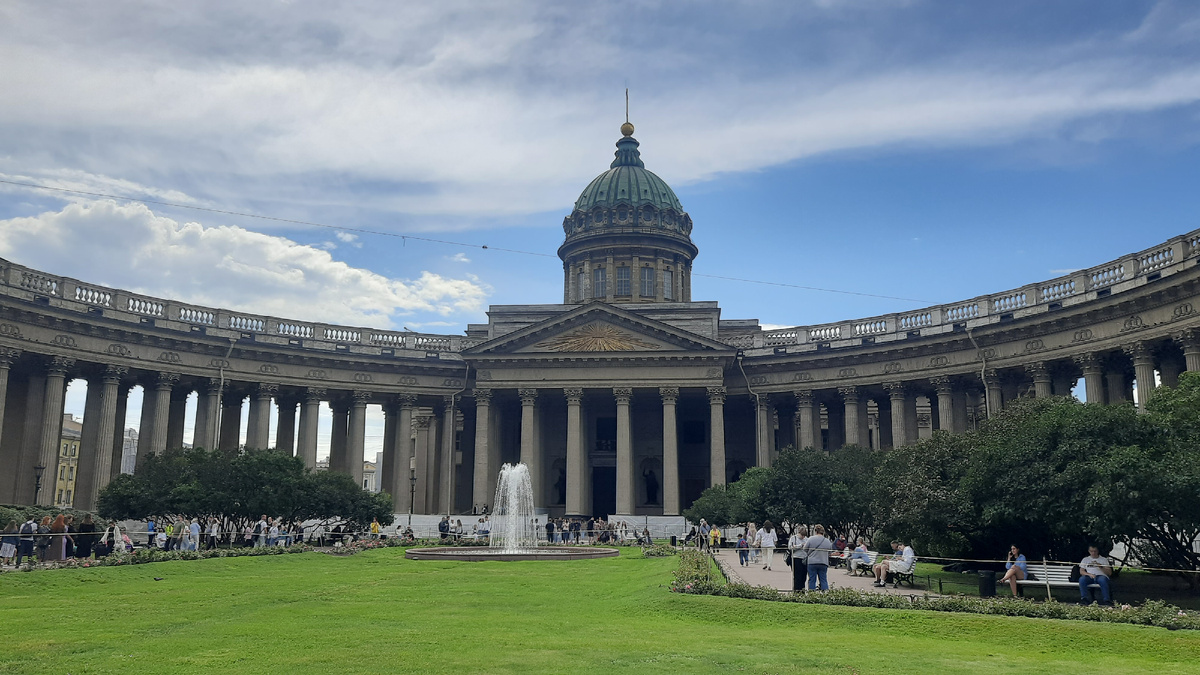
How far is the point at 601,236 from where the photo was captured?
81625mm

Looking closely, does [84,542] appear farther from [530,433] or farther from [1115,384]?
[1115,384]

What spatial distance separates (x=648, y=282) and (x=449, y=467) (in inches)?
980

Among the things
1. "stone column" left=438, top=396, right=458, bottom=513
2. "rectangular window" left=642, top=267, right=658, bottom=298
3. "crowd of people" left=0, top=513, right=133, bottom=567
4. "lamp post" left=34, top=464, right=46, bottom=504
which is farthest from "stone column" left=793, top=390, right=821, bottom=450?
"lamp post" left=34, top=464, right=46, bottom=504

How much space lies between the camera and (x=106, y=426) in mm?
53062

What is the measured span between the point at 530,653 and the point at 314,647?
323 cm

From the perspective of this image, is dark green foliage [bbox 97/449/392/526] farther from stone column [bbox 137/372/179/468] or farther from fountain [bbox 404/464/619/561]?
stone column [bbox 137/372/179/468]

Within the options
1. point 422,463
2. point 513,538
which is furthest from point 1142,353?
point 422,463

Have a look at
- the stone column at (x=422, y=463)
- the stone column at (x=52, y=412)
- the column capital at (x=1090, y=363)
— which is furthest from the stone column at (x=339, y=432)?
the column capital at (x=1090, y=363)

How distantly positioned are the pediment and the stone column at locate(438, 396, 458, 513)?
16.9 ft

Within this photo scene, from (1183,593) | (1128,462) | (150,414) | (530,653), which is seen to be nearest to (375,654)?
(530,653)

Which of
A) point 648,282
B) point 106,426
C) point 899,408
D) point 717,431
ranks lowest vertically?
point 106,426

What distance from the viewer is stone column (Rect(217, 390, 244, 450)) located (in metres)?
63.2

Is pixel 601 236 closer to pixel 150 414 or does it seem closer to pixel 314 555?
pixel 150 414

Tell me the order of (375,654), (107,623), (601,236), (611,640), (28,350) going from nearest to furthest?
(375,654)
(611,640)
(107,623)
(28,350)
(601,236)
